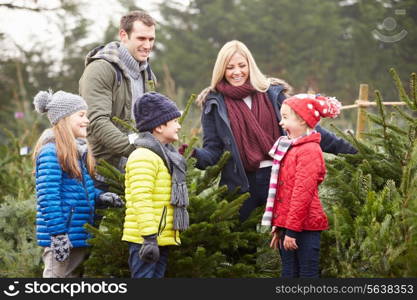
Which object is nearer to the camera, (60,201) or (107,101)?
(60,201)

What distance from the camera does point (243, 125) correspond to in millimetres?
5277

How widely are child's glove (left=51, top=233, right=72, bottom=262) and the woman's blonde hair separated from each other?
447 millimetres

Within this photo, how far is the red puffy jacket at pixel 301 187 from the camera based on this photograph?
4.49 metres

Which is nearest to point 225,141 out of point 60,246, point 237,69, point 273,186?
point 237,69

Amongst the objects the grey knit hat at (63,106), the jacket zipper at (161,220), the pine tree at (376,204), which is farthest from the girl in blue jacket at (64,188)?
the pine tree at (376,204)

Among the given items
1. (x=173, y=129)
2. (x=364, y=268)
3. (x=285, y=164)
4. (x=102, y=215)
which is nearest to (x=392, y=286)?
(x=364, y=268)

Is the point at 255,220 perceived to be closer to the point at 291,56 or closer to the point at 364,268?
the point at 364,268

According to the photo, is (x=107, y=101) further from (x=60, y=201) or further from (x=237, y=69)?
(x=237, y=69)

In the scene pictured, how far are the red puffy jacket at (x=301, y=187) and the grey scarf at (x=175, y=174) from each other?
683mm

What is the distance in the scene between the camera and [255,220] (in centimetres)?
524

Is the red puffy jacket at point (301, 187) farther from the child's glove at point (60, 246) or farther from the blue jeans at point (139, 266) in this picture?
the child's glove at point (60, 246)

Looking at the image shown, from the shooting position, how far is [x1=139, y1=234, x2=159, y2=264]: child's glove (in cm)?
423

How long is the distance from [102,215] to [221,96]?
129 cm

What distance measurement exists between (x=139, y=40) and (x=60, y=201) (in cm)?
146
